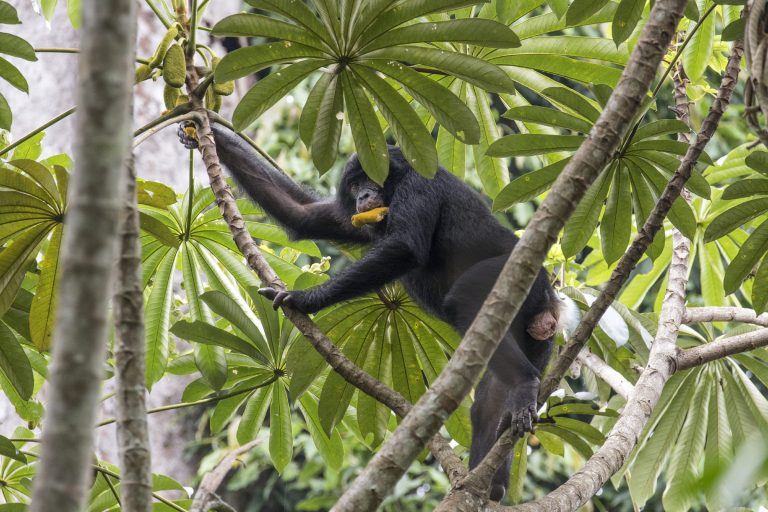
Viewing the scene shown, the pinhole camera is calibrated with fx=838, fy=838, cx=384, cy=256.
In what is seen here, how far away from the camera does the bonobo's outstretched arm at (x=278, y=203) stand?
4.18m

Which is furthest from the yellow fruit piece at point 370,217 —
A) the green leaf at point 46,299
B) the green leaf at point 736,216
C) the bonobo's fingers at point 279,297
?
the green leaf at point 736,216

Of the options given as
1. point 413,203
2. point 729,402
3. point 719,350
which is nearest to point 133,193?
point 413,203

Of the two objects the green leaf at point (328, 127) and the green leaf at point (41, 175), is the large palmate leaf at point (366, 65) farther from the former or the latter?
the green leaf at point (41, 175)

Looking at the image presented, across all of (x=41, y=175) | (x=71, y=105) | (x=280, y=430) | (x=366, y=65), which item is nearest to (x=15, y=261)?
(x=41, y=175)

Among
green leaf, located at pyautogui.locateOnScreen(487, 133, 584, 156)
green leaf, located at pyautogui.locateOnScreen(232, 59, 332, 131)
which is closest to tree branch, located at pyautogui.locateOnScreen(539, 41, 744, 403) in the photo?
green leaf, located at pyautogui.locateOnScreen(487, 133, 584, 156)

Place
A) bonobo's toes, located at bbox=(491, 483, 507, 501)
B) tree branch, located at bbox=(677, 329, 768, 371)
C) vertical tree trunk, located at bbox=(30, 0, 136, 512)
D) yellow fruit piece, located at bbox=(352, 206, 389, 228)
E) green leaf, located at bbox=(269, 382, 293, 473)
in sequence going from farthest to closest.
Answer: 1. yellow fruit piece, located at bbox=(352, 206, 389, 228)
2. green leaf, located at bbox=(269, 382, 293, 473)
3. bonobo's toes, located at bbox=(491, 483, 507, 501)
4. tree branch, located at bbox=(677, 329, 768, 371)
5. vertical tree trunk, located at bbox=(30, 0, 136, 512)

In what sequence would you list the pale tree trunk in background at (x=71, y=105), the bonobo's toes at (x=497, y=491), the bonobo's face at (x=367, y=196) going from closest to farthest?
A: 1. the bonobo's toes at (x=497, y=491)
2. the bonobo's face at (x=367, y=196)
3. the pale tree trunk in background at (x=71, y=105)

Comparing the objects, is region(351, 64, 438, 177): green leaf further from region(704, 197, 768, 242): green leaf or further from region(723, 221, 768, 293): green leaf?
region(723, 221, 768, 293): green leaf

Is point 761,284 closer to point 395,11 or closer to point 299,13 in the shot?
point 395,11

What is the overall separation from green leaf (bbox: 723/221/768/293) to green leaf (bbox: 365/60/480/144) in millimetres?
1087

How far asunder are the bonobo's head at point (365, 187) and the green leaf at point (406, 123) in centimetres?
105

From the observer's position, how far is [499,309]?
1.87m

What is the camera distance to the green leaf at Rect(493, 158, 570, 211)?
3.17 meters

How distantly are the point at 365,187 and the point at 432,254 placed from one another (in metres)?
0.56
